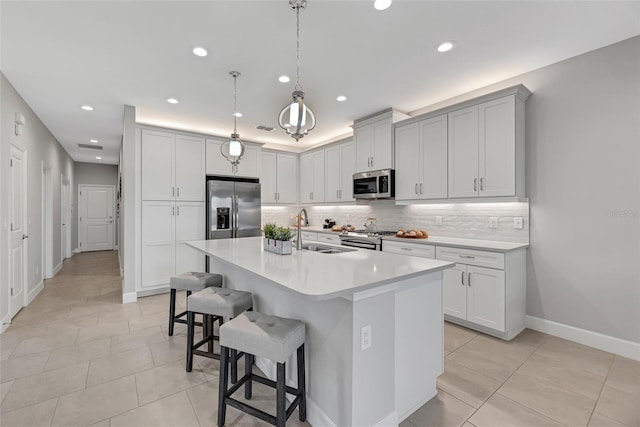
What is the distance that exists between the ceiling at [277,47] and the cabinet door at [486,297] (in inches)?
83.5

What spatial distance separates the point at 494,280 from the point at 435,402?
1.49 meters

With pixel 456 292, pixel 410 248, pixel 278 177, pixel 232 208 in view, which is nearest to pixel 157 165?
pixel 232 208

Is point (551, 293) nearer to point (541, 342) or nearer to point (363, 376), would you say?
point (541, 342)

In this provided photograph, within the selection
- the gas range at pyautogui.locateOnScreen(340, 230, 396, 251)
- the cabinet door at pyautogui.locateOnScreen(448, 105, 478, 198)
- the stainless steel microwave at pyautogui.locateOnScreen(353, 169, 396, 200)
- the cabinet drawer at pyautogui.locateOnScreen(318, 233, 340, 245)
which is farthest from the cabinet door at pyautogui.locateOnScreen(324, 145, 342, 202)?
the cabinet door at pyautogui.locateOnScreen(448, 105, 478, 198)

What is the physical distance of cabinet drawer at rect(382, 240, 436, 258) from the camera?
3.46m

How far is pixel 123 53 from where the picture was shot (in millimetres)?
2705

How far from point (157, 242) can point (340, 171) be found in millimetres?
3176

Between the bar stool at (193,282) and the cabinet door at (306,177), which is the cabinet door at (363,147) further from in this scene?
the bar stool at (193,282)

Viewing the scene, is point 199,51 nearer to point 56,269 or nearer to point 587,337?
point 587,337

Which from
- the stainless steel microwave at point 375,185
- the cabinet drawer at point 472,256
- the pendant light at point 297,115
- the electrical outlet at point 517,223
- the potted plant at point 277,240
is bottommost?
the cabinet drawer at point 472,256

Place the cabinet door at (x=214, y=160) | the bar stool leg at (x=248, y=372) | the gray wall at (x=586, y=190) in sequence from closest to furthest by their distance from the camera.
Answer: the bar stool leg at (x=248, y=372)
the gray wall at (x=586, y=190)
the cabinet door at (x=214, y=160)

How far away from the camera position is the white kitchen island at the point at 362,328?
4.92 feet

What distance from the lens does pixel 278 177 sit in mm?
6078

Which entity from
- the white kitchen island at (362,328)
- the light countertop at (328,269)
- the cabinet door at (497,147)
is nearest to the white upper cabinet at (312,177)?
the cabinet door at (497,147)
